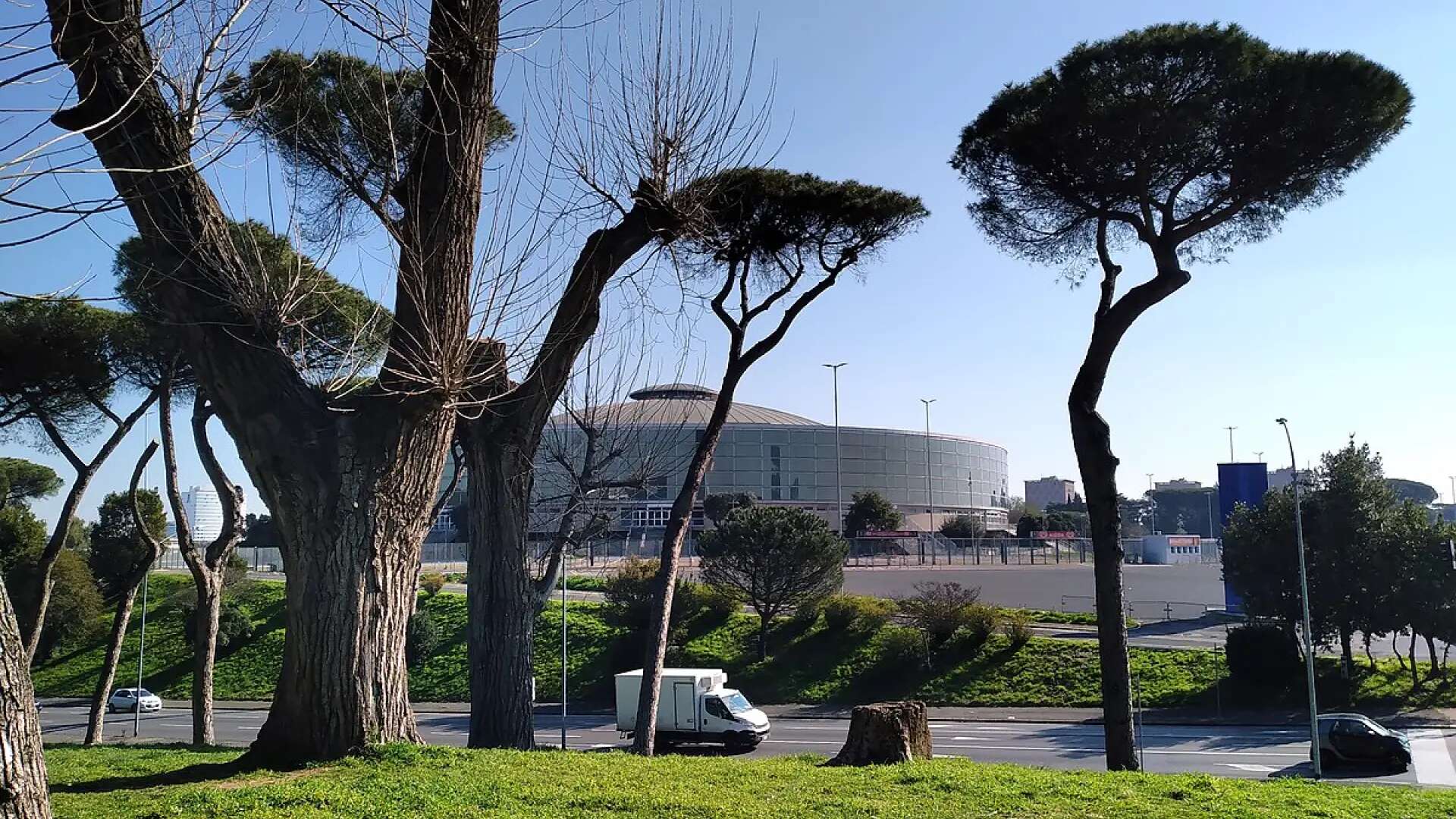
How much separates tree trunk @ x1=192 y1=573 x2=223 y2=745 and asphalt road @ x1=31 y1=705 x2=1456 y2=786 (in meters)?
5.69

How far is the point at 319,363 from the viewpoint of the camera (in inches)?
290

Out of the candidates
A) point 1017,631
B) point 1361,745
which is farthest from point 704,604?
point 1361,745

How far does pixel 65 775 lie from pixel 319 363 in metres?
3.61

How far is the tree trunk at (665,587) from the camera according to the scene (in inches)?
441

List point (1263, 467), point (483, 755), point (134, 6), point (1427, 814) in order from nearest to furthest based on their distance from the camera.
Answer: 1. point (134, 6)
2. point (1427, 814)
3. point (483, 755)
4. point (1263, 467)

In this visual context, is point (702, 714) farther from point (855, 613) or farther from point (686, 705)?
point (855, 613)

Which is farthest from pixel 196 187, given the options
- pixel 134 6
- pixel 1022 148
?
pixel 1022 148

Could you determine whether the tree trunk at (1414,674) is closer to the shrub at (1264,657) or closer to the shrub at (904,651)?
the shrub at (1264,657)

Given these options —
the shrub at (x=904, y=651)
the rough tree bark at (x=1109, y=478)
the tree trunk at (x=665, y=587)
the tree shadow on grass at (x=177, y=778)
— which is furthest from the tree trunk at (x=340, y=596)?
the shrub at (x=904, y=651)

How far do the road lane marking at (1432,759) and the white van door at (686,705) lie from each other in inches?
469

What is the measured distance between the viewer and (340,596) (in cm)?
675

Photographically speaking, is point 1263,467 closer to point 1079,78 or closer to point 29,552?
point 1079,78

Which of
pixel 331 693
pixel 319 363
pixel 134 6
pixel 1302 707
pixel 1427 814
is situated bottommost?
pixel 1302 707

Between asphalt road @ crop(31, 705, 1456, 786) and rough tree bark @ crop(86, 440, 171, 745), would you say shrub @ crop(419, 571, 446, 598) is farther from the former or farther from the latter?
rough tree bark @ crop(86, 440, 171, 745)
